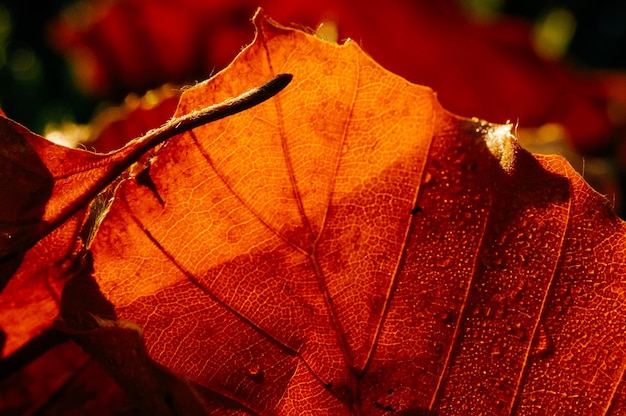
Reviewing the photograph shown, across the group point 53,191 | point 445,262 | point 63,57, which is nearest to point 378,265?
point 445,262

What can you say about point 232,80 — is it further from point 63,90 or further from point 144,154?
point 63,90

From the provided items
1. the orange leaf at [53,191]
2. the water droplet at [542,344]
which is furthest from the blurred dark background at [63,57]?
the water droplet at [542,344]

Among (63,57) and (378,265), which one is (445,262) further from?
(63,57)

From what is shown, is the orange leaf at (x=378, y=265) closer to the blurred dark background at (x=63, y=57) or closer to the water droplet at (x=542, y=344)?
the water droplet at (x=542, y=344)

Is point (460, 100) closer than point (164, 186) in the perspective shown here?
No

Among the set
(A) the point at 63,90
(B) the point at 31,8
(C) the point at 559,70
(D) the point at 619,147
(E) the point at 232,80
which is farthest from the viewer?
(B) the point at 31,8

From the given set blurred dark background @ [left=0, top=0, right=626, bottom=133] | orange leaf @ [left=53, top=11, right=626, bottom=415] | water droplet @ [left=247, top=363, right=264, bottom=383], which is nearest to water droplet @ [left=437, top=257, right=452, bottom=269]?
orange leaf @ [left=53, top=11, right=626, bottom=415]

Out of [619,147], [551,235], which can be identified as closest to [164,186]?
[551,235]

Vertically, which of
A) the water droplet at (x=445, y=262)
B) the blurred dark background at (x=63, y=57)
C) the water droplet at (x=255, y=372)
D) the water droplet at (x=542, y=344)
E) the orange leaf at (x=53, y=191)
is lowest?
the blurred dark background at (x=63, y=57)

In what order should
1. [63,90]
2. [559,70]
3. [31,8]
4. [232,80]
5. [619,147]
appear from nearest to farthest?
[232,80] < [619,147] < [559,70] < [63,90] < [31,8]
